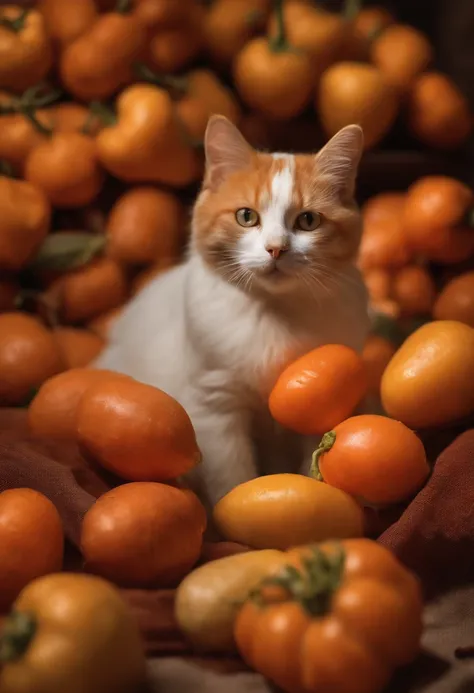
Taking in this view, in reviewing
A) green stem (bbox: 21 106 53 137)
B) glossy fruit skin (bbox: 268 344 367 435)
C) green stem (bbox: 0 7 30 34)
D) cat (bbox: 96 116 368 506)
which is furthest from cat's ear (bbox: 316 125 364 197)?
green stem (bbox: 0 7 30 34)

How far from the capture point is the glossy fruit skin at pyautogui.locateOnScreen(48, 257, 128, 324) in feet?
5.13

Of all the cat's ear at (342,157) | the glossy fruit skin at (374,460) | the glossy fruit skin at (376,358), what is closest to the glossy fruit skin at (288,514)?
the glossy fruit skin at (374,460)

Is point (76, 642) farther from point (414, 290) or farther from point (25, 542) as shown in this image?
point (414, 290)

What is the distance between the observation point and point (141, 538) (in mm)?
779

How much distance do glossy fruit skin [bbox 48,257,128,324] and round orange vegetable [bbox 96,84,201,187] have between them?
0.69 ft

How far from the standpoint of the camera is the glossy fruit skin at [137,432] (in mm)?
891

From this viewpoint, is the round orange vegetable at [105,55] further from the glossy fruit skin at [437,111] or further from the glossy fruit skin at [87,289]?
the glossy fruit skin at [437,111]

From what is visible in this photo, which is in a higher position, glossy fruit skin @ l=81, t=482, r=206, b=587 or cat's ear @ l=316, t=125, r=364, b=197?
cat's ear @ l=316, t=125, r=364, b=197

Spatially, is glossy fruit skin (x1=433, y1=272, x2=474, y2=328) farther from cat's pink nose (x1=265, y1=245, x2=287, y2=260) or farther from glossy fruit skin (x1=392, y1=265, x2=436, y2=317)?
cat's pink nose (x1=265, y1=245, x2=287, y2=260)

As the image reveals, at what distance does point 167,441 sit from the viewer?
90 centimetres

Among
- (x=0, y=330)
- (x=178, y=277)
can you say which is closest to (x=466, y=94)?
(x=178, y=277)

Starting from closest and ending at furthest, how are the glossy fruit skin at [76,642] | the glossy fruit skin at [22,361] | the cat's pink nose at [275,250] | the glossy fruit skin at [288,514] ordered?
the glossy fruit skin at [76,642] < the glossy fruit skin at [288,514] < the cat's pink nose at [275,250] < the glossy fruit skin at [22,361]

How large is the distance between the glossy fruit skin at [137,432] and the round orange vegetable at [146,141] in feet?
2.20

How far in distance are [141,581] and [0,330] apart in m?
0.63
